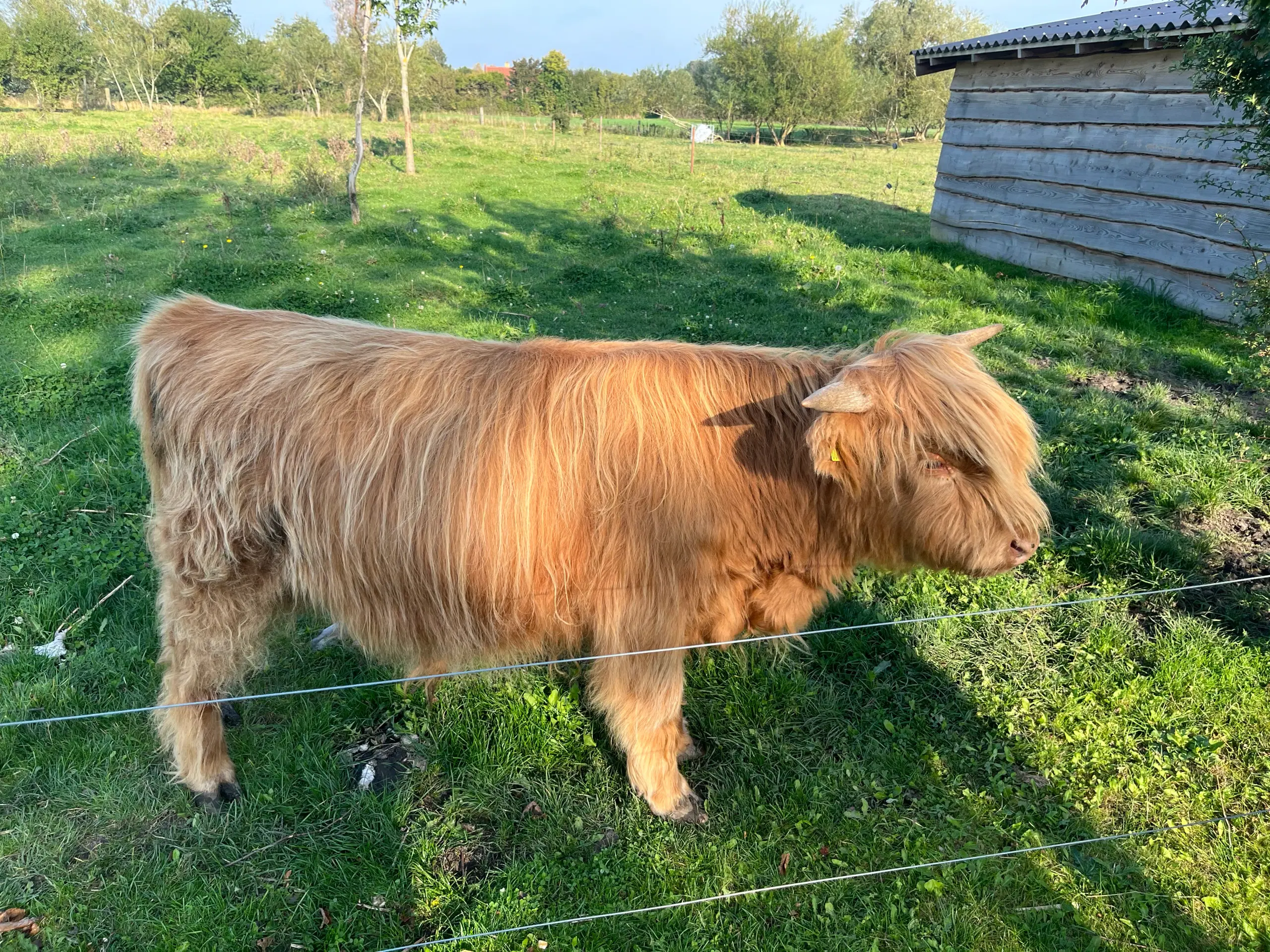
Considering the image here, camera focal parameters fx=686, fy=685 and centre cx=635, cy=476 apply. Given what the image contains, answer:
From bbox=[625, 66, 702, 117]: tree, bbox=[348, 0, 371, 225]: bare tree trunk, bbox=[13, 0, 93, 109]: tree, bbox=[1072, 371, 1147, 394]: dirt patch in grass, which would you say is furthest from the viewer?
bbox=[625, 66, 702, 117]: tree

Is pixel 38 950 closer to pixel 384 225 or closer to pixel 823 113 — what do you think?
pixel 384 225

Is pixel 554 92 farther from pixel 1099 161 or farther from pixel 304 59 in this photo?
pixel 1099 161

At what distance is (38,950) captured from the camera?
2.35 m

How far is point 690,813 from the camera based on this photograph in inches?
114

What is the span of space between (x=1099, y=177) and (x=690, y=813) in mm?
10113

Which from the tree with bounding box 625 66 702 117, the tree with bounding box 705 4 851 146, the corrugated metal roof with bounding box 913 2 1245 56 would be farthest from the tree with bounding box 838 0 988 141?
the corrugated metal roof with bounding box 913 2 1245 56

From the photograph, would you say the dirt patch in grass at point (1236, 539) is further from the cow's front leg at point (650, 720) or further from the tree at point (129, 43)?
the tree at point (129, 43)

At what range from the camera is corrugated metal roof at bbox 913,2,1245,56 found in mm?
7551

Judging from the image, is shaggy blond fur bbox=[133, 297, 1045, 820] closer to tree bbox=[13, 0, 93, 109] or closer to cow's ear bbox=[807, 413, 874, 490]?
cow's ear bbox=[807, 413, 874, 490]

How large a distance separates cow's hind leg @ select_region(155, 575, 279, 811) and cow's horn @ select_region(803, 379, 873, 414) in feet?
6.95

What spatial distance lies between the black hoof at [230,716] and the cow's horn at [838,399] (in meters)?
2.98

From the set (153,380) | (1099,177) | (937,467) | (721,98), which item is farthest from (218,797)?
(721,98)

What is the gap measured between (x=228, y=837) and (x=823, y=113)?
49904 mm

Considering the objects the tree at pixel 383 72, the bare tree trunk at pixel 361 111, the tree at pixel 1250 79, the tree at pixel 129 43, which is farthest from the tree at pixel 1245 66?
the tree at pixel 129 43
